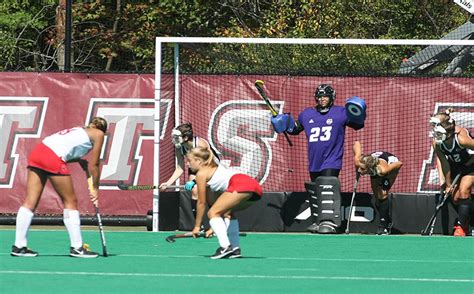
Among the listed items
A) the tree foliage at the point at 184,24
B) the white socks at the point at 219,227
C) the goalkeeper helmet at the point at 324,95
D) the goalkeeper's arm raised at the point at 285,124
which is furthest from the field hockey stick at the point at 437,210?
the tree foliage at the point at 184,24

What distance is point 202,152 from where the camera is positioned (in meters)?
13.5

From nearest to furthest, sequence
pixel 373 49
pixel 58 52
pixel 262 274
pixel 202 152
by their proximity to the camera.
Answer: pixel 262 274 → pixel 202 152 → pixel 373 49 → pixel 58 52

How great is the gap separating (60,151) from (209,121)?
6222 millimetres

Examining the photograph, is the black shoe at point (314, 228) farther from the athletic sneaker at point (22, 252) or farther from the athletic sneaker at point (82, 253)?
the athletic sneaker at point (22, 252)

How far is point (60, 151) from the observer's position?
43.1 ft

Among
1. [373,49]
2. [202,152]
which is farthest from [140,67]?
[202,152]

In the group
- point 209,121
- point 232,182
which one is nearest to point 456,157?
point 209,121

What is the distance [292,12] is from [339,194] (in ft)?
41.2

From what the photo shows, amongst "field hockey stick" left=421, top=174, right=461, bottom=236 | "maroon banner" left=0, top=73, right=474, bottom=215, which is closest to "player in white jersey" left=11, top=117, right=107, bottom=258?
"maroon banner" left=0, top=73, right=474, bottom=215

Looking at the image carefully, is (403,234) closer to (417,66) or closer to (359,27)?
(417,66)

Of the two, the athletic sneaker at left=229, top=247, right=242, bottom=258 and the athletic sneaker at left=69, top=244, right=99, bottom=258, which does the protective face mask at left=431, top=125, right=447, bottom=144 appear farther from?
the athletic sneaker at left=69, top=244, right=99, bottom=258

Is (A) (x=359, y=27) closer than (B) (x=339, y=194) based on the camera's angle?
No

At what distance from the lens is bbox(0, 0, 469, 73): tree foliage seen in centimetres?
2866

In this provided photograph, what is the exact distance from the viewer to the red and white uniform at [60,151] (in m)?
13.1
